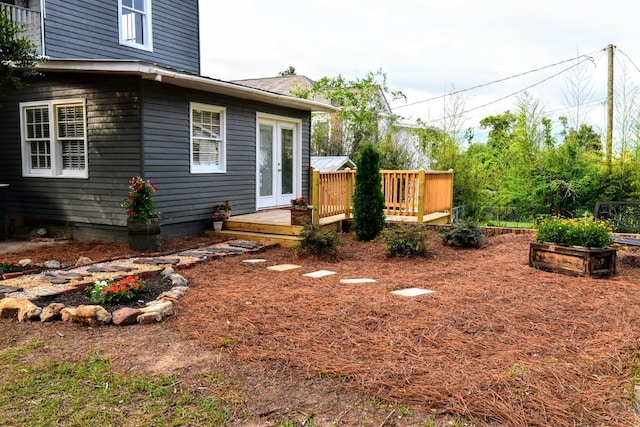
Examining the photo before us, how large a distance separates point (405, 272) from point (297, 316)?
2294 mm

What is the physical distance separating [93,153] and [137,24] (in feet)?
15.5

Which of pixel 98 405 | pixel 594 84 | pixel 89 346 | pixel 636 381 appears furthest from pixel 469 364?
pixel 594 84

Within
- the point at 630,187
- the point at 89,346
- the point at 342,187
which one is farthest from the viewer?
the point at 630,187

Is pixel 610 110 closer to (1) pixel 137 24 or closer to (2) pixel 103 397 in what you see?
(1) pixel 137 24

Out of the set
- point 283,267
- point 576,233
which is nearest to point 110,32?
point 283,267

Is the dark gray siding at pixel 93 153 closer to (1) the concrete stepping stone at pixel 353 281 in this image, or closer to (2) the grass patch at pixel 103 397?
(1) the concrete stepping stone at pixel 353 281

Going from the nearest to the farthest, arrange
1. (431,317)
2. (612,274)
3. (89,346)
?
(89,346)
(431,317)
(612,274)

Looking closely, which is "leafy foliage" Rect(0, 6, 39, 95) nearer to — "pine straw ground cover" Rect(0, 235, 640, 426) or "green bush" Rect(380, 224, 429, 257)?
"pine straw ground cover" Rect(0, 235, 640, 426)

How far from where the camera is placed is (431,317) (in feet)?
12.7

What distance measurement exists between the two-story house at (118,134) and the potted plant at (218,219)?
0.22 meters

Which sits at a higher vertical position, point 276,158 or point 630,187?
point 276,158

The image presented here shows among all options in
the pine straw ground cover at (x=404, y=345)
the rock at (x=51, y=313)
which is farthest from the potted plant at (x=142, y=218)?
the rock at (x=51, y=313)

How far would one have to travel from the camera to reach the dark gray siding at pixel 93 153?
7.63 metres

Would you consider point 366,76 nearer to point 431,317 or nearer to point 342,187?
point 342,187
